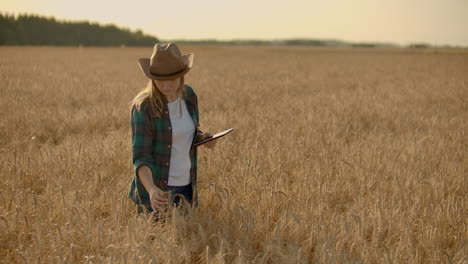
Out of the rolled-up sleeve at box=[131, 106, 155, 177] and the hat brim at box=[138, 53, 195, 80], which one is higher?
the hat brim at box=[138, 53, 195, 80]

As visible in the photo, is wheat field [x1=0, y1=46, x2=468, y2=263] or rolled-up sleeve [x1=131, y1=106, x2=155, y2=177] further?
rolled-up sleeve [x1=131, y1=106, x2=155, y2=177]

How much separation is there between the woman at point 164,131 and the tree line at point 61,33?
72.6 m

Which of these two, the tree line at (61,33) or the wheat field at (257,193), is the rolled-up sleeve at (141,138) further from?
the tree line at (61,33)

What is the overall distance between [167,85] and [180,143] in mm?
428

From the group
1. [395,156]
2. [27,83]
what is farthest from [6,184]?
[27,83]

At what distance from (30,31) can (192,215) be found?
265 feet

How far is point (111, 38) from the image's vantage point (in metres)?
83.9

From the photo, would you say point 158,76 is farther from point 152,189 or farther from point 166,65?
point 152,189

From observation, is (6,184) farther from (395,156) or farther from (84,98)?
(84,98)

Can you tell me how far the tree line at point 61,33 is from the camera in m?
70.1

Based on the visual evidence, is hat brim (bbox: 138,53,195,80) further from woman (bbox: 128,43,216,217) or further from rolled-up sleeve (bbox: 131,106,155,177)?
rolled-up sleeve (bbox: 131,106,155,177)

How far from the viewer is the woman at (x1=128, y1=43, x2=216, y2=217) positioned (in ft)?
8.14

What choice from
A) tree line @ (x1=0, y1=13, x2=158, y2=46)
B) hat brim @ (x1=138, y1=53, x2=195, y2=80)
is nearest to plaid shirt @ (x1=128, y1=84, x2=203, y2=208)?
hat brim @ (x1=138, y1=53, x2=195, y2=80)

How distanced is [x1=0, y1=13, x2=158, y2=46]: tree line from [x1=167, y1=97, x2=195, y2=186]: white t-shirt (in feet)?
238
